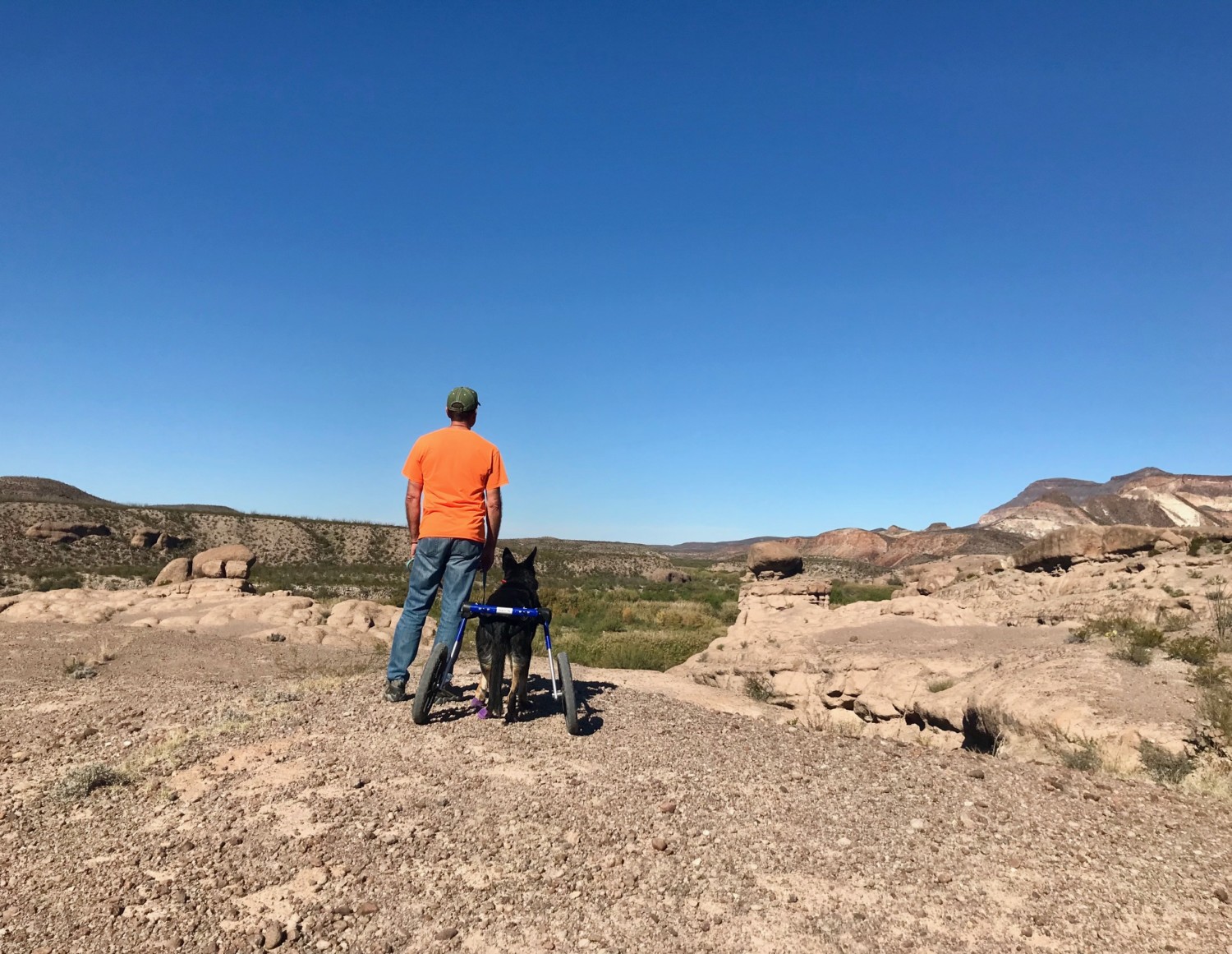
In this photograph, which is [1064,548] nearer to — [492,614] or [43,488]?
[492,614]

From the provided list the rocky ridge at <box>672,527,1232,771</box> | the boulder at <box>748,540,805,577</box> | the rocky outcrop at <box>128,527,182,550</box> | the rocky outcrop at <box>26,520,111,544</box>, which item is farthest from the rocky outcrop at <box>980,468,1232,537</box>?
the rocky outcrop at <box>26,520,111,544</box>

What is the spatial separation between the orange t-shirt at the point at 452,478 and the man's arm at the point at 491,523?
0.08 meters

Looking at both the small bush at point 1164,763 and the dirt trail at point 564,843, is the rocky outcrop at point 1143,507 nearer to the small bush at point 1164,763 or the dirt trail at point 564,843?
the small bush at point 1164,763

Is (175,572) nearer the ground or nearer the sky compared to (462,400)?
nearer the ground

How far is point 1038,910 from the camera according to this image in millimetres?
2994

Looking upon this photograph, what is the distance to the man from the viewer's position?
19.0ft

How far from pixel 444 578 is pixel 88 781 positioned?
8.39ft

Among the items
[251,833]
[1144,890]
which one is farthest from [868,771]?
[251,833]

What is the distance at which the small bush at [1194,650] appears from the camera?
7.84 meters

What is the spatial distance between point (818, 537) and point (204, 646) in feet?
316

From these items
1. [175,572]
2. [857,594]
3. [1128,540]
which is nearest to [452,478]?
[1128,540]

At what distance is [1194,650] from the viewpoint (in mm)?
7938

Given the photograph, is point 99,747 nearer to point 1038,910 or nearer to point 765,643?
point 1038,910

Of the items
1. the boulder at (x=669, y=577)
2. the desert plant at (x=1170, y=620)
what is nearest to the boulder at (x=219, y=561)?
the desert plant at (x=1170, y=620)
